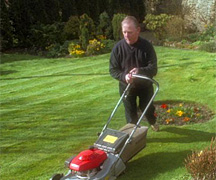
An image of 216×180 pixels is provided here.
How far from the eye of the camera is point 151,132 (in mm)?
5305

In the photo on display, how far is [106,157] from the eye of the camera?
12.7ft

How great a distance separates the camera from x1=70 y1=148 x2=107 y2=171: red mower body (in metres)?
3.61

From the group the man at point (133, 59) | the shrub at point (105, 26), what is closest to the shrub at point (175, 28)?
the shrub at point (105, 26)

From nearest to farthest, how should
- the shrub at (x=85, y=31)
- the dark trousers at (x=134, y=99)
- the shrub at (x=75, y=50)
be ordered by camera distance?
the dark trousers at (x=134, y=99)
the shrub at (x=75, y=50)
the shrub at (x=85, y=31)

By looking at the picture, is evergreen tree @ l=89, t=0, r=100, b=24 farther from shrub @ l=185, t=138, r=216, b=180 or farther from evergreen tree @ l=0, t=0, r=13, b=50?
shrub @ l=185, t=138, r=216, b=180

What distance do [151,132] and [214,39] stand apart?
23.7ft

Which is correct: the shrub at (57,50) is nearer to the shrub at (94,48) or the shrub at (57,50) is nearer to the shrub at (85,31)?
the shrub at (85,31)

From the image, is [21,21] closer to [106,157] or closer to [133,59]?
[133,59]

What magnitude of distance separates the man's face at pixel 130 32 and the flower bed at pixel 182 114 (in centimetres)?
164

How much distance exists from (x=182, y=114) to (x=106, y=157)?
7.39 ft

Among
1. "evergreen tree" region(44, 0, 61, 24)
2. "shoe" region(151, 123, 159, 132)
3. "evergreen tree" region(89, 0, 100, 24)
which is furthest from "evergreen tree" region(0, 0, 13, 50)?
"shoe" region(151, 123, 159, 132)

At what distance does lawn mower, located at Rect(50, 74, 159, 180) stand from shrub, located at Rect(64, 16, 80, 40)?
9.14 m

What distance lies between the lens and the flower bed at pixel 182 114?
5.64 m

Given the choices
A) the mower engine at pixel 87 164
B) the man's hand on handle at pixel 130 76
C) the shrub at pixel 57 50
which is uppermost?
the man's hand on handle at pixel 130 76
